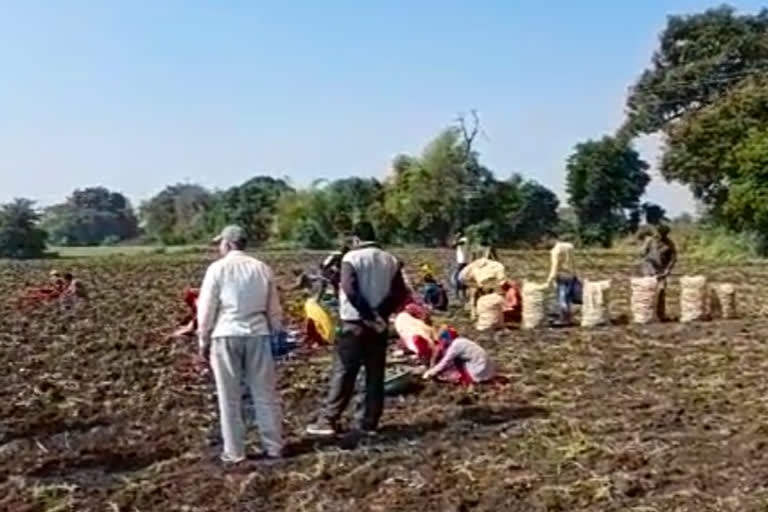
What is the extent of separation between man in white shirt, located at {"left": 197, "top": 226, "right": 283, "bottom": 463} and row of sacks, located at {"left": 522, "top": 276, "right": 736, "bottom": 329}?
777 centimetres

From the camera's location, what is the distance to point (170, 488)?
283 inches

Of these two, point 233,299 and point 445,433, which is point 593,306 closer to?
point 445,433

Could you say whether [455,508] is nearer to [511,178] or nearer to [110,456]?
[110,456]

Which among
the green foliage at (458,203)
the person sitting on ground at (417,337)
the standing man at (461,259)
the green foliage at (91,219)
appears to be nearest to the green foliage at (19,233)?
the green foliage at (458,203)

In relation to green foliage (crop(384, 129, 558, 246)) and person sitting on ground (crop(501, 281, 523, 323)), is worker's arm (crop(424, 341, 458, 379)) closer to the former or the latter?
person sitting on ground (crop(501, 281, 523, 323))

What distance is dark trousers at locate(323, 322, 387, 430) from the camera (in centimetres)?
846

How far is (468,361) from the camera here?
10.7m

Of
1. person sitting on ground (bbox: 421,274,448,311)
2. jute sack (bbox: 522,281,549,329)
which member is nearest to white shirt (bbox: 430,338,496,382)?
jute sack (bbox: 522,281,549,329)

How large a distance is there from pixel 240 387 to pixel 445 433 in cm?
167

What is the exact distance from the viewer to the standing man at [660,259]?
15641 millimetres

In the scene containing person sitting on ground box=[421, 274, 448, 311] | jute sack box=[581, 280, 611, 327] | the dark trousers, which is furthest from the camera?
person sitting on ground box=[421, 274, 448, 311]

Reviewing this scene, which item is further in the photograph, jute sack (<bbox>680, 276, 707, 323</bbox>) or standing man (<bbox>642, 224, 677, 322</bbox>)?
jute sack (<bbox>680, 276, 707, 323</bbox>)

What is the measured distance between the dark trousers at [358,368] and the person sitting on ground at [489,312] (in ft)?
21.1

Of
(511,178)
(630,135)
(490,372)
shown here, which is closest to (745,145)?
(630,135)
